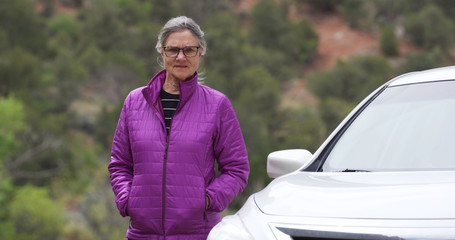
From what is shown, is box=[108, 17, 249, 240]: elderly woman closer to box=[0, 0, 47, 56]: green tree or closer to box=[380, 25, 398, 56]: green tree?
box=[0, 0, 47, 56]: green tree

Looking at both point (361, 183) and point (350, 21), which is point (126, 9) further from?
point (361, 183)

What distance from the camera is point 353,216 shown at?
2691 millimetres

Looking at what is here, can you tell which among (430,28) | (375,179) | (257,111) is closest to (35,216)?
(257,111)

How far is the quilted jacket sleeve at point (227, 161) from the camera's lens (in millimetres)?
3523

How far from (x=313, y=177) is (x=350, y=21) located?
339ft

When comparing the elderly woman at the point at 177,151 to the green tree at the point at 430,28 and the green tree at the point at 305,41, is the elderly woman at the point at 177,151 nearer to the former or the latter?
the green tree at the point at 430,28

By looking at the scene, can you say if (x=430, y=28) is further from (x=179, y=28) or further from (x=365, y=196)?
(x=365, y=196)

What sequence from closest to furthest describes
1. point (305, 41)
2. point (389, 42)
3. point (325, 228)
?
point (325, 228), point (389, 42), point (305, 41)

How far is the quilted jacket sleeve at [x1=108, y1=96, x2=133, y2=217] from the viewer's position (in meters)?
3.56

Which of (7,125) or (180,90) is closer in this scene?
(180,90)

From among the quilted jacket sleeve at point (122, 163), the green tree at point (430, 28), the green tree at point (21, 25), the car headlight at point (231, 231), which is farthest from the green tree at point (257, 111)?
the car headlight at point (231, 231)

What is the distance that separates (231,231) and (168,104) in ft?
2.44

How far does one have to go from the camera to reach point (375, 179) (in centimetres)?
312

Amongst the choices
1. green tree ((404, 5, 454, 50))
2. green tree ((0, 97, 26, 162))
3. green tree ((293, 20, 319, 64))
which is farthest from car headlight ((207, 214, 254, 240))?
green tree ((293, 20, 319, 64))
